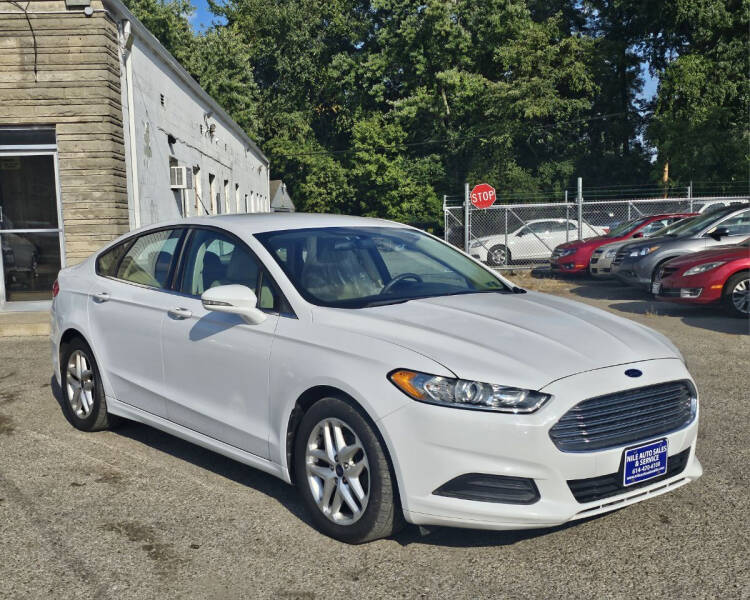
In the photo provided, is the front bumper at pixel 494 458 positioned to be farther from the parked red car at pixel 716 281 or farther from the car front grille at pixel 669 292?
the car front grille at pixel 669 292

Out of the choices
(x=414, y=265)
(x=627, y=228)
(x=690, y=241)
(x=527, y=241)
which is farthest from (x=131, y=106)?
(x=527, y=241)

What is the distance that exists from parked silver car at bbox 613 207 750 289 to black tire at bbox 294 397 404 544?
10225 millimetres

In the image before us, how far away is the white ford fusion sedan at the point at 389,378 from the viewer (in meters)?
3.24

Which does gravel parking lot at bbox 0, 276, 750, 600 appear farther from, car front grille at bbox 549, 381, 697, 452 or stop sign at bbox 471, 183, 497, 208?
stop sign at bbox 471, 183, 497, 208

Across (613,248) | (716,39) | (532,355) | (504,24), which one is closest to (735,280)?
(613,248)

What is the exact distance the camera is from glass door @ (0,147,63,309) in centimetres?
1219

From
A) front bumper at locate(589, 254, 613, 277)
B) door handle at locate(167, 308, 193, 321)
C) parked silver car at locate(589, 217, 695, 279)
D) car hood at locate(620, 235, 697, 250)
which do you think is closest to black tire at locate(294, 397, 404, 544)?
door handle at locate(167, 308, 193, 321)

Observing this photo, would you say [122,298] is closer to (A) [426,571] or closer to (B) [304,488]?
(B) [304,488]

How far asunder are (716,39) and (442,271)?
3847 cm

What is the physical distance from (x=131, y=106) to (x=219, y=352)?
1033 centimetres

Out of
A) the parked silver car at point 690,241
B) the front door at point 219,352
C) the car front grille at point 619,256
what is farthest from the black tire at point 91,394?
the car front grille at point 619,256

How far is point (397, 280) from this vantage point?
4484mm

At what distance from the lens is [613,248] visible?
16.4 meters

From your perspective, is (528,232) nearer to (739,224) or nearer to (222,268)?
(739,224)
